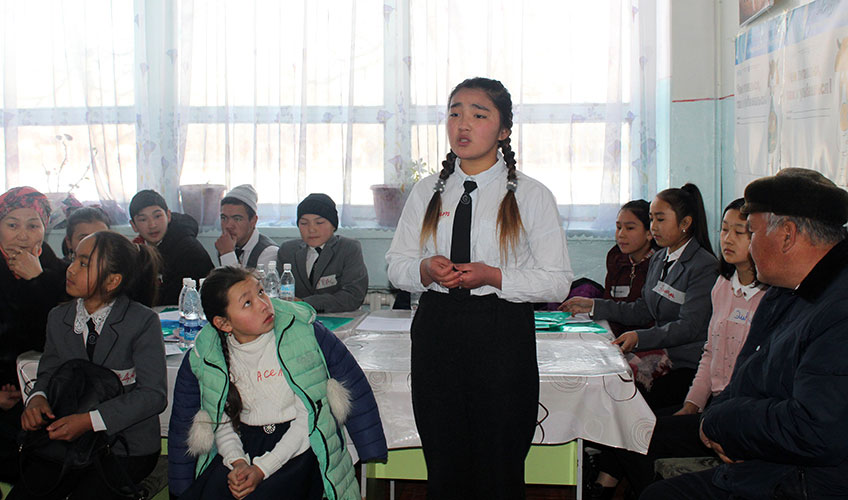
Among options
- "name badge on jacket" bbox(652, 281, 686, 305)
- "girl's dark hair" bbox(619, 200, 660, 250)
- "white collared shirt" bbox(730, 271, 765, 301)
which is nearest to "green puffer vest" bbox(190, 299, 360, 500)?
"white collared shirt" bbox(730, 271, 765, 301)

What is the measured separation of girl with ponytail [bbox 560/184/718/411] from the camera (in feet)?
8.95

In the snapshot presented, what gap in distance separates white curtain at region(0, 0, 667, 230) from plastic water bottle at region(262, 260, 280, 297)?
3.45ft

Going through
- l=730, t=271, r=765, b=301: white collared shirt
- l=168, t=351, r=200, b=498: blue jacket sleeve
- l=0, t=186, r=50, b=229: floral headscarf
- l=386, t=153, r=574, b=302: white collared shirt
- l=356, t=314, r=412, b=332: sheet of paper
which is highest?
l=0, t=186, r=50, b=229: floral headscarf

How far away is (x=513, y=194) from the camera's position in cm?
178

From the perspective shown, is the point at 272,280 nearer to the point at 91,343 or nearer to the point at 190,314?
the point at 190,314

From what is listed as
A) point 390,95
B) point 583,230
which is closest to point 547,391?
point 583,230

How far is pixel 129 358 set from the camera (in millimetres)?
2189

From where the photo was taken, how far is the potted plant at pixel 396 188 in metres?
4.44

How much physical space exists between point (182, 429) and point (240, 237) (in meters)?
2.02

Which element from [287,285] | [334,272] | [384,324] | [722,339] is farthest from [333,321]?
[722,339]

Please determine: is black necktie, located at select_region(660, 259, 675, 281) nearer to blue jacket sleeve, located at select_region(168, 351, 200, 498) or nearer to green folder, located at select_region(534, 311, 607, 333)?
green folder, located at select_region(534, 311, 607, 333)

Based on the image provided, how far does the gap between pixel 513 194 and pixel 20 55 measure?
4436mm

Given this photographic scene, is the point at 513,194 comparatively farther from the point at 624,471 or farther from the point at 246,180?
the point at 246,180

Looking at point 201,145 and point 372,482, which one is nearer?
point 372,482
